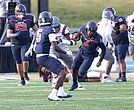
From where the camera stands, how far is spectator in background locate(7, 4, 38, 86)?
16688mm

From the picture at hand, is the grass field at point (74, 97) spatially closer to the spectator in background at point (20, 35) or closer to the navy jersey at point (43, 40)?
the spectator in background at point (20, 35)

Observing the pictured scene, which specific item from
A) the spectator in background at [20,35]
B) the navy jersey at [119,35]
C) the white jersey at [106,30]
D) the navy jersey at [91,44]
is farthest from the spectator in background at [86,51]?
the navy jersey at [119,35]

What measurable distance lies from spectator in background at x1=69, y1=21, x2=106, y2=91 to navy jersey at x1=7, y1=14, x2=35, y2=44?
164cm

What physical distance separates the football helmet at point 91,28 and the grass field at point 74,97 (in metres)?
1.06

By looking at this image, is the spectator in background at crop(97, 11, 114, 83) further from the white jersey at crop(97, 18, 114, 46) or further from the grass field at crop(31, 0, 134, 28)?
the grass field at crop(31, 0, 134, 28)

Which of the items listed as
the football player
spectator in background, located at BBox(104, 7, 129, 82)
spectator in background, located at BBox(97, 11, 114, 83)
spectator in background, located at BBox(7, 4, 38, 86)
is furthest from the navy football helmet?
spectator in background, located at BBox(104, 7, 129, 82)

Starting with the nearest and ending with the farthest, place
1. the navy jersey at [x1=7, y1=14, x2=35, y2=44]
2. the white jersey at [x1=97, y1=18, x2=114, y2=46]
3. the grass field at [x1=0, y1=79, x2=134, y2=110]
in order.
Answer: the grass field at [x1=0, y1=79, x2=134, y2=110] < the navy jersey at [x1=7, y1=14, x2=35, y2=44] < the white jersey at [x1=97, y1=18, x2=114, y2=46]

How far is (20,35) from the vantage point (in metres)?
16.7

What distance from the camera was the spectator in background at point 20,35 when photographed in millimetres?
16688

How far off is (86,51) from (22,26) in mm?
1831

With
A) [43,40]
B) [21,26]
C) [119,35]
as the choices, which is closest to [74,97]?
[43,40]

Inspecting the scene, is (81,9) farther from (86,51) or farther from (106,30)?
(86,51)

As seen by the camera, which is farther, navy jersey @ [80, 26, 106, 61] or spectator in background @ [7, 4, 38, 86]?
spectator in background @ [7, 4, 38, 86]

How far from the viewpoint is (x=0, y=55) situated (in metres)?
20.1
